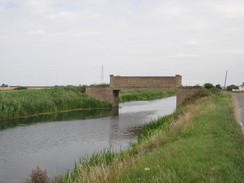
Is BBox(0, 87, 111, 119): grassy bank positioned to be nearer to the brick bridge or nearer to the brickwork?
the brick bridge

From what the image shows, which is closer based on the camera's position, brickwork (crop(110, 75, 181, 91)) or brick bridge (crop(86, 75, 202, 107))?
brick bridge (crop(86, 75, 202, 107))

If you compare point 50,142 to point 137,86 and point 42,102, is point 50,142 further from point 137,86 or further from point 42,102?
point 137,86

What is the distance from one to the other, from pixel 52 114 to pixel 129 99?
91.8 feet

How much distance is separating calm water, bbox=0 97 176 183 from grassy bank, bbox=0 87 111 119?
203cm

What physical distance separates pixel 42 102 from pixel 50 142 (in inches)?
607

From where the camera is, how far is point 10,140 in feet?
58.4

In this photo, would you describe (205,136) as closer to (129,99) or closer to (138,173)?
(138,173)

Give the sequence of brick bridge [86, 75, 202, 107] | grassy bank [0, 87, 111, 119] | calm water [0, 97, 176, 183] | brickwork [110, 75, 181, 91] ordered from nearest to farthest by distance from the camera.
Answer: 1. calm water [0, 97, 176, 183]
2. grassy bank [0, 87, 111, 119]
3. brick bridge [86, 75, 202, 107]
4. brickwork [110, 75, 181, 91]

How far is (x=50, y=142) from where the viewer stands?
17469 millimetres

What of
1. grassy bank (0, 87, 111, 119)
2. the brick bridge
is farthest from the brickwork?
grassy bank (0, 87, 111, 119)

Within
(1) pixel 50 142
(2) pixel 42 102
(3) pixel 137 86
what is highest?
(3) pixel 137 86

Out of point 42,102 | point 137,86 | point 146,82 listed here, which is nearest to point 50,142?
point 42,102

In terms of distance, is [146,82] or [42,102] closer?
[42,102]

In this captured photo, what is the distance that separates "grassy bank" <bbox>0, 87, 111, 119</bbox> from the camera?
2770 cm
